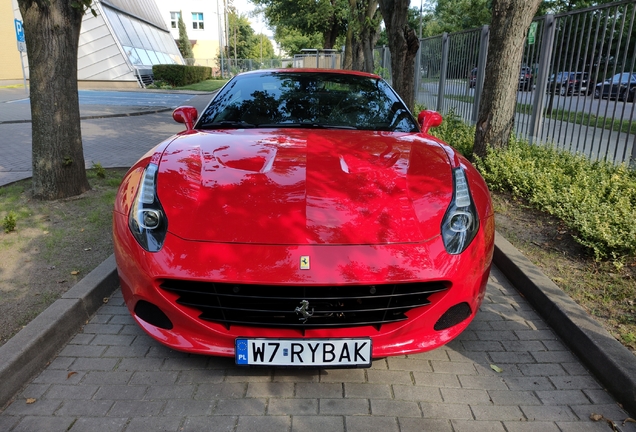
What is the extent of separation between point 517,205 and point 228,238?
3.72m

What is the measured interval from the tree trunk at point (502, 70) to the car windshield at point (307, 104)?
2.45m

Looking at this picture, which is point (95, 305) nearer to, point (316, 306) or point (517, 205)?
point (316, 306)

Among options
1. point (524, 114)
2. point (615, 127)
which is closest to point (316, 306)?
point (615, 127)

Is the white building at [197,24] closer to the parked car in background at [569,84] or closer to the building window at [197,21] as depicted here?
the building window at [197,21]

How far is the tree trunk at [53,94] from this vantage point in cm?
462

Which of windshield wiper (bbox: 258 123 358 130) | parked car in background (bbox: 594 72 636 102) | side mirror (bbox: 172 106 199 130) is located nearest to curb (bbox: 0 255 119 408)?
side mirror (bbox: 172 106 199 130)

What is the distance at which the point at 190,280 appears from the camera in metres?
2.13

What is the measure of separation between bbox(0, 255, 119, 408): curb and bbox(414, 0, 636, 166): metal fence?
227 inches

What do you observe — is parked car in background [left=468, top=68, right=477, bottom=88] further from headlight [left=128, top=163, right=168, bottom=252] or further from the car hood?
headlight [left=128, top=163, right=168, bottom=252]

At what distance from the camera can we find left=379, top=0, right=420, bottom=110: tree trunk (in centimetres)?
955

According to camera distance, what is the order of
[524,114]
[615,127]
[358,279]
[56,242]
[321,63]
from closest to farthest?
[358,279], [56,242], [615,127], [524,114], [321,63]

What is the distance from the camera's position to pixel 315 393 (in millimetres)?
2299

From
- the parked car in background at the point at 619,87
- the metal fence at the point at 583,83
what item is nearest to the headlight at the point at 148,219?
the metal fence at the point at 583,83

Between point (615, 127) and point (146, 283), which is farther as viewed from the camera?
point (615, 127)
